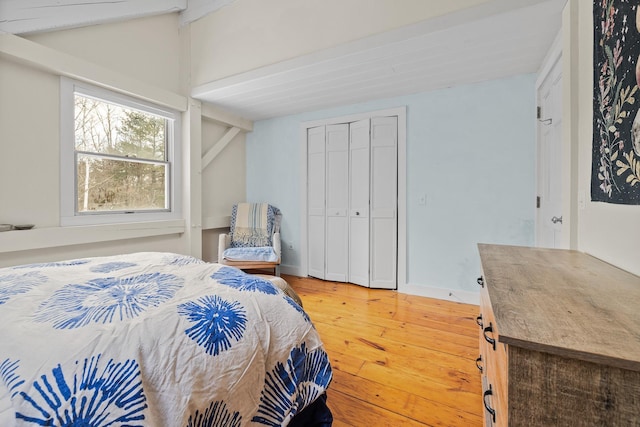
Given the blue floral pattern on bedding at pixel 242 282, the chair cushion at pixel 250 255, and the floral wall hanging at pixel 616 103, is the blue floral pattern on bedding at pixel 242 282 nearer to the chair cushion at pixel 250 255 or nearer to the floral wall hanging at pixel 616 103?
the floral wall hanging at pixel 616 103

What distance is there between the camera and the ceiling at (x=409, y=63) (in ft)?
5.99

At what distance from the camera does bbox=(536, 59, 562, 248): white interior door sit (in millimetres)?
1948

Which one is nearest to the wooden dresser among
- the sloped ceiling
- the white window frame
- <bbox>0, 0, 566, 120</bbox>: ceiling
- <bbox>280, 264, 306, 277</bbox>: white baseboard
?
<bbox>0, 0, 566, 120</bbox>: ceiling

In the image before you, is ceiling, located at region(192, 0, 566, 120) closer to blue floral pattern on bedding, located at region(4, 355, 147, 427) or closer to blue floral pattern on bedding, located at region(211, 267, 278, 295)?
blue floral pattern on bedding, located at region(211, 267, 278, 295)

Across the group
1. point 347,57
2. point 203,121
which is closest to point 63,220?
point 203,121

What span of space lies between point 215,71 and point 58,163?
65.9 inches

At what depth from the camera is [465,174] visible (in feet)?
9.04

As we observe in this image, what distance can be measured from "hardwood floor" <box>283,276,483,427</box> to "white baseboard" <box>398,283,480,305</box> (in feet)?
0.25

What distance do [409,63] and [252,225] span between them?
8.35ft

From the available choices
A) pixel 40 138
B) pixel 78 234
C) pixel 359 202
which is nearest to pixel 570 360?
pixel 359 202

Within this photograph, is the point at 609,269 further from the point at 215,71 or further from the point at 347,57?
the point at 215,71

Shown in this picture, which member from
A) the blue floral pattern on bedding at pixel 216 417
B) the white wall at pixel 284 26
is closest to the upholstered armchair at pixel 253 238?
the white wall at pixel 284 26

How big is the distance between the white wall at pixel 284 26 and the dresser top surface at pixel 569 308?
164 centimetres

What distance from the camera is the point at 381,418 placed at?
1.32m
